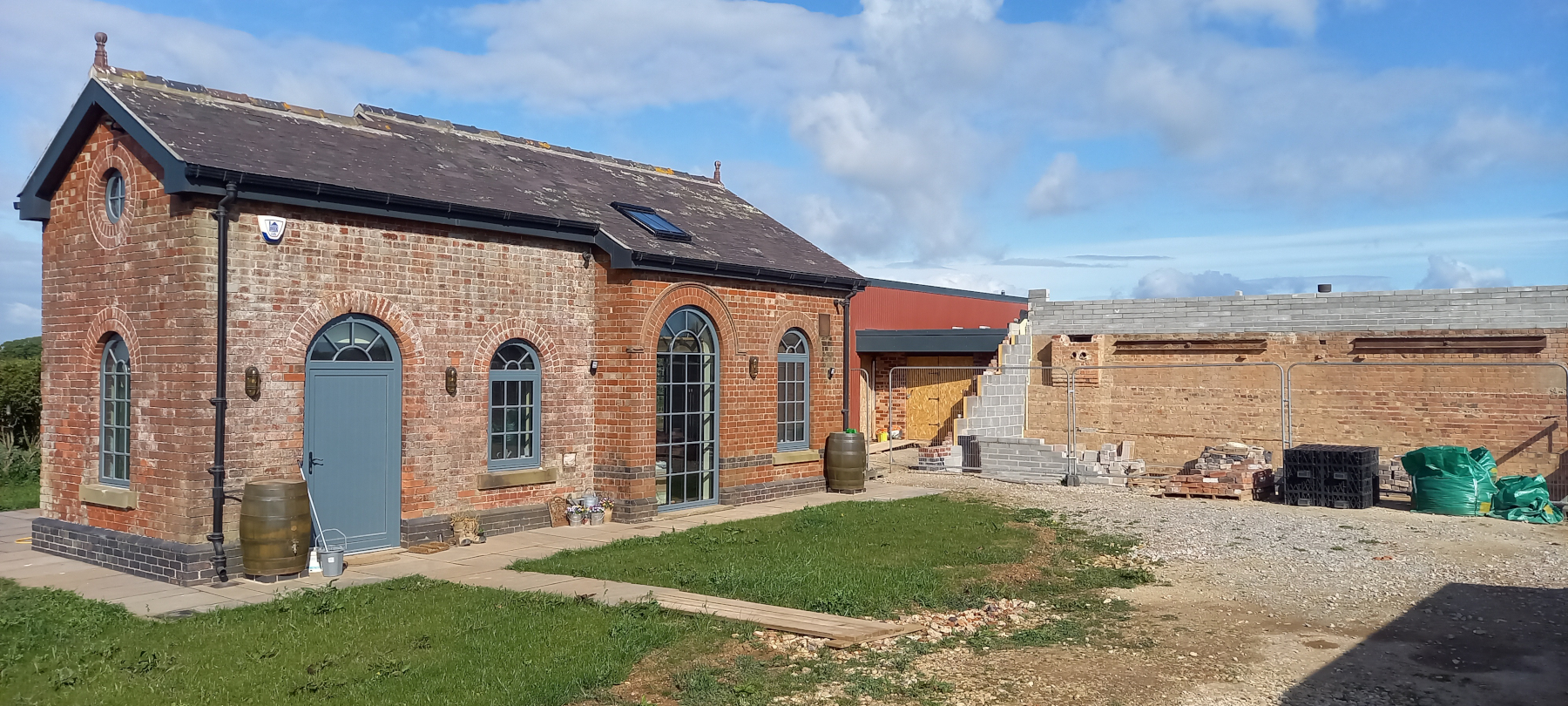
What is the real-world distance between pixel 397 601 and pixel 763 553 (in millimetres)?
3922

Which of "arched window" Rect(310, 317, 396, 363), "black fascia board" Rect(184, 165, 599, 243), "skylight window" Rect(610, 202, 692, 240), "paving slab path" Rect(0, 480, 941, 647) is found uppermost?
"skylight window" Rect(610, 202, 692, 240)

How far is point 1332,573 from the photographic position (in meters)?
11.0

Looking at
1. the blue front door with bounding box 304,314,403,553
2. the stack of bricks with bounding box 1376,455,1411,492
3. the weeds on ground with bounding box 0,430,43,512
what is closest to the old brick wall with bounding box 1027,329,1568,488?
the stack of bricks with bounding box 1376,455,1411,492

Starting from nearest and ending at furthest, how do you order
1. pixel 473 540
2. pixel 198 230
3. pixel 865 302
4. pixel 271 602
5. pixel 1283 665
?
1. pixel 1283 665
2. pixel 271 602
3. pixel 198 230
4. pixel 473 540
5. pixel 865 302

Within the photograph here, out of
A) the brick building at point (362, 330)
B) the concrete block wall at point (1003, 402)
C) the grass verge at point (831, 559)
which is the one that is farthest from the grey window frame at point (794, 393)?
the concrete block wall at point (1003, 402)

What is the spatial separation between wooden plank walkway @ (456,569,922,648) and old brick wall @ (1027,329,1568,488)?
13.8m

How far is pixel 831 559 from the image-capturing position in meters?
11.5

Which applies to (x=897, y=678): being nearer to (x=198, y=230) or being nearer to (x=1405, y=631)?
(x=1405, y=631)

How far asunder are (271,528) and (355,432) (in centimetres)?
165

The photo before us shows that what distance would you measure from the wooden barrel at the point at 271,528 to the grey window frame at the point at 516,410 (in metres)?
2.84

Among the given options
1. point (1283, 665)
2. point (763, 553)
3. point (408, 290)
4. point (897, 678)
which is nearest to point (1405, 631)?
point (1283, 665)

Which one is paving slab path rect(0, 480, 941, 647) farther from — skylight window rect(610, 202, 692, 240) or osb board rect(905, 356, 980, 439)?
osb board rect(905, 356, 980, 439)

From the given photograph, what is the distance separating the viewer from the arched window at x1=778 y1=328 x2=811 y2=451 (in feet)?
57.1

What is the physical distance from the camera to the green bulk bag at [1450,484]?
50.7 ft
